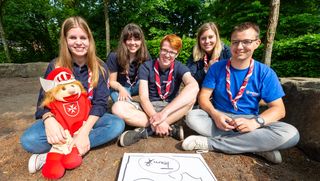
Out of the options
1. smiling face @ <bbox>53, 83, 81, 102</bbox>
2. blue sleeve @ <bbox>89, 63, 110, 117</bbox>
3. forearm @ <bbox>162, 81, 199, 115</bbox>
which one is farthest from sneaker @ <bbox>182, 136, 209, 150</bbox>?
smiling face @ <bbox>53, 83, 81, 102</bbox>

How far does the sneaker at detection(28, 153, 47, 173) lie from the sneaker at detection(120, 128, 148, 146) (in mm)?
768

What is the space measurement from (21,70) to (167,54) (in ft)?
24.7

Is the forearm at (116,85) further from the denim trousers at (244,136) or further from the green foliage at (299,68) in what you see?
the green foliage at (299,68)

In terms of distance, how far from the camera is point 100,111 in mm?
2602

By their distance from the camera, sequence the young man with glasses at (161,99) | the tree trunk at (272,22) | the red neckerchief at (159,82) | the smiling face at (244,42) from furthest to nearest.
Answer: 1. the tree trunk at (272,22)
2. the red neckerchief at (159,82)
3. the young man with glasses at (161,99)
4. the smiling face at (244,42)

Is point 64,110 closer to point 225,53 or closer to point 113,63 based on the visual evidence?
point 113,63

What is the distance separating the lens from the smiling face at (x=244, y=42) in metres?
2.53

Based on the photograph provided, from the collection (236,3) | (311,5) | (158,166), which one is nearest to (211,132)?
(158,166)

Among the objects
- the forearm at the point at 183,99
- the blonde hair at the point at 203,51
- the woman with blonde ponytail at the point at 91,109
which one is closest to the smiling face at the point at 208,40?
the blonde hair at the point at 203,51

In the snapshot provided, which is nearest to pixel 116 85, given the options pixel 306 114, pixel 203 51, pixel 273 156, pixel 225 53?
pixel 203 51

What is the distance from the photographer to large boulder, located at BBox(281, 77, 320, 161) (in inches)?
104

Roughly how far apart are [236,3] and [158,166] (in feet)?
33.9

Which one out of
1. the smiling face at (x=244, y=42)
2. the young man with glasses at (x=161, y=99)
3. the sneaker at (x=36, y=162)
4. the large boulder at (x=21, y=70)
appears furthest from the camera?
the large boulder at (x=21, y=70)

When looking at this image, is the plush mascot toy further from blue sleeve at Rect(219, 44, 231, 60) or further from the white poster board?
blue sleeve at Rect(219, 44, 231, 60)
